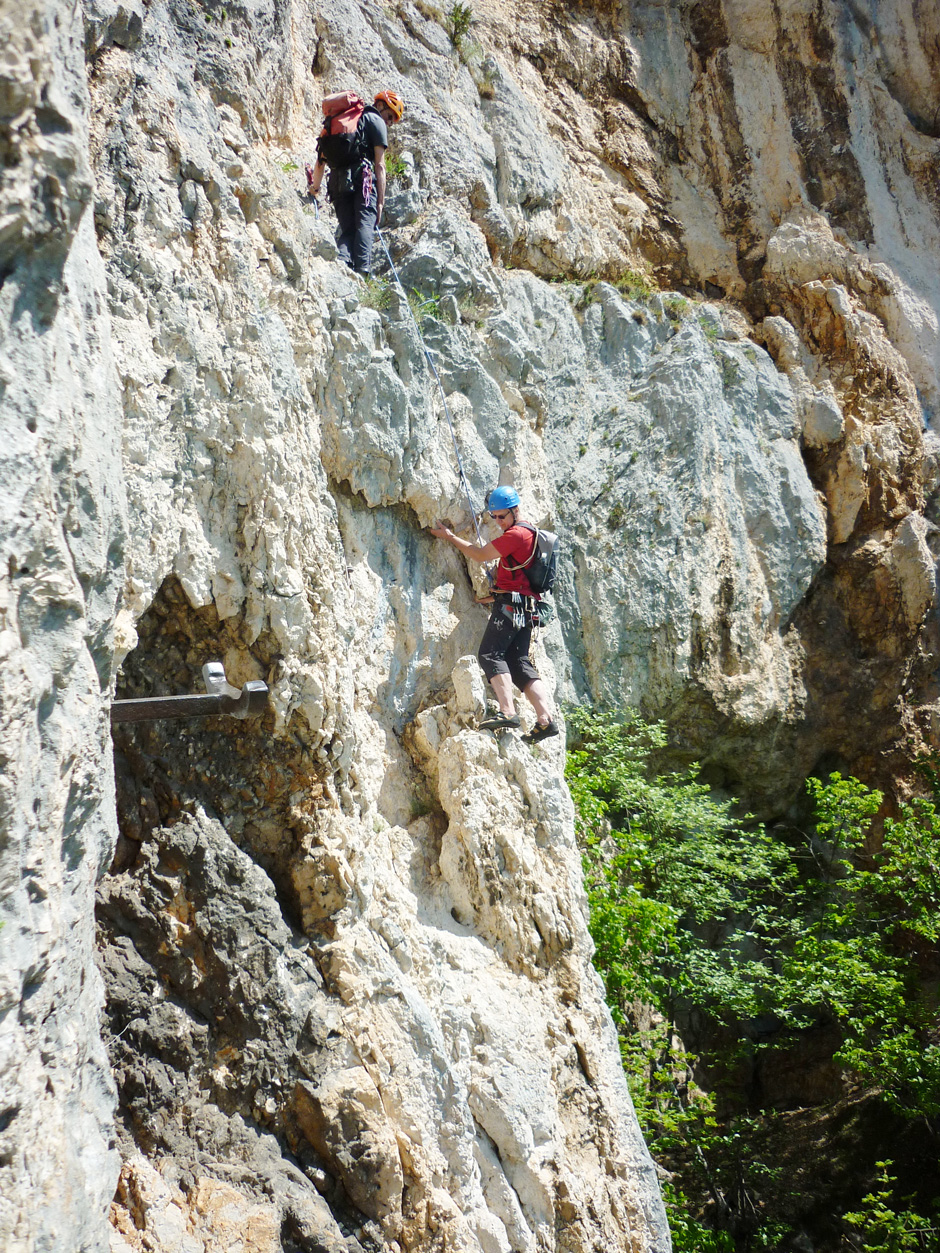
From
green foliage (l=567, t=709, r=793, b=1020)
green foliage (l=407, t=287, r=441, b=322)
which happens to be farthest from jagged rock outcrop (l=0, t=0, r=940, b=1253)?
green foliage (l=567, t=709, r=793, b=1020)

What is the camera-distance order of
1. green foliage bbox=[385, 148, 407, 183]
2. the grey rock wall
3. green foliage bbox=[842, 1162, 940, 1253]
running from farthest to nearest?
1. green foliage bbox=[385, 148, 407, 183]
2. green foliage bbox=[842, 1162, 940, 1253]
3. the grey rock wall

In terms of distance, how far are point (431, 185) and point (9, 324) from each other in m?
6.85

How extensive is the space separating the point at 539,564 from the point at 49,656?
4.07m

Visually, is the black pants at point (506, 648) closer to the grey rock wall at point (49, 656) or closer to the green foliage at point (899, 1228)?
the grey rock wall at point (49, 656)

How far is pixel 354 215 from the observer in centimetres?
681

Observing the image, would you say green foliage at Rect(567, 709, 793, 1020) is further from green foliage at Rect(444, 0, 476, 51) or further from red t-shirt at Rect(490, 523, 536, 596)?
green foliage at Rect(444, 0, 476, 51)

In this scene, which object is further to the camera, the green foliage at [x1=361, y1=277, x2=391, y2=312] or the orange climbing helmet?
the orange climbing helmet

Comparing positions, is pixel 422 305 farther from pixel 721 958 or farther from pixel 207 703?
pixel 721 958

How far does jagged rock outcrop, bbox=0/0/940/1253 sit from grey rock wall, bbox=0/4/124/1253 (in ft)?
0.05

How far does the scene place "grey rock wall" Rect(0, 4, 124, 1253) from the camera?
7.91 ft

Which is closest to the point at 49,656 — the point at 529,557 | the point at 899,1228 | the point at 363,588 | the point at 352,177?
the point at 363,588

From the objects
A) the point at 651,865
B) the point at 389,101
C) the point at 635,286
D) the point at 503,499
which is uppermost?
the point at 635,286

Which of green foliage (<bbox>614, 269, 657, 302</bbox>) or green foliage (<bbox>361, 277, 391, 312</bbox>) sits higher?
green foliage (<bbox>614, 269, 657, 302</bbox>)

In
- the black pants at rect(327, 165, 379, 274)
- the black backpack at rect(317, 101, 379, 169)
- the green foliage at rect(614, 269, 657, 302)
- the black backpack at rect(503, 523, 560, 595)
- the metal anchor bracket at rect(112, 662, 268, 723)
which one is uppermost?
the green foliage at rect(614, 269, 657, 302)
